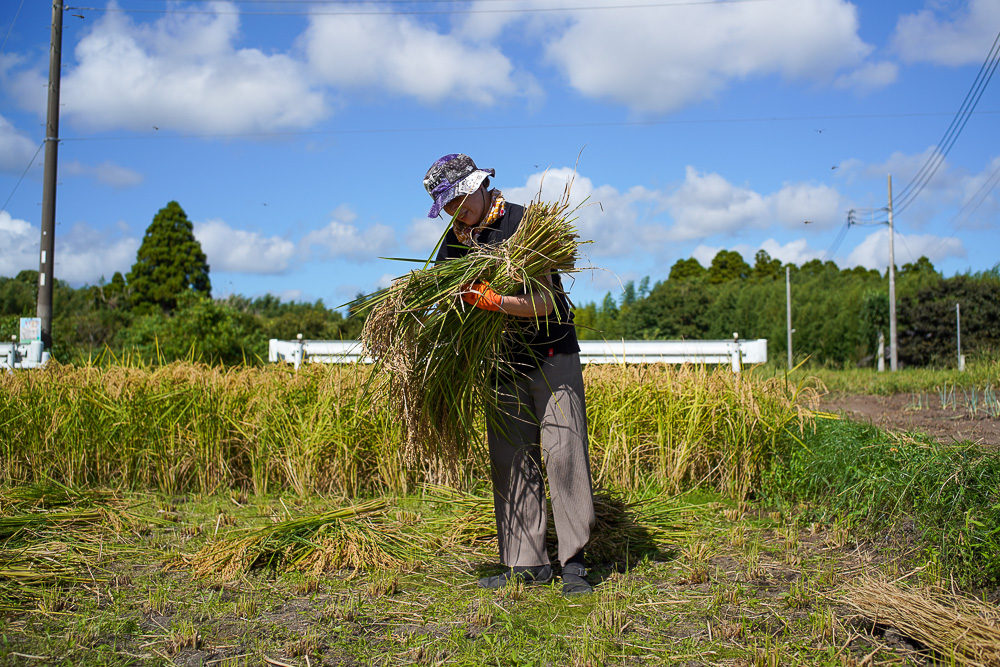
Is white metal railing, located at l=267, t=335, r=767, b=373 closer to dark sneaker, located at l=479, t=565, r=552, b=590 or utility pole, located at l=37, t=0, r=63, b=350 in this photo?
dark sneaker, located at l=479, t=565, r=552, b=590

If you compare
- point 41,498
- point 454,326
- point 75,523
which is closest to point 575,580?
point 454,326

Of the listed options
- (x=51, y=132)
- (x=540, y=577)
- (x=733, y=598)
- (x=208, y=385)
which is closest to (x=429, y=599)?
(x=540, y=577)

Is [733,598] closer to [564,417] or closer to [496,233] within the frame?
[564,417]

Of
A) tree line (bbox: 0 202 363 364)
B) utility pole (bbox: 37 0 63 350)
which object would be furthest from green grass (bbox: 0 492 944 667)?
tree line (bbox: 0 202 363 364)

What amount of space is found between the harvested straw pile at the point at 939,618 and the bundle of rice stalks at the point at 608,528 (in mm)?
1070

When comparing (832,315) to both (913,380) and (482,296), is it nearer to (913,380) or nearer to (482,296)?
(913,380)

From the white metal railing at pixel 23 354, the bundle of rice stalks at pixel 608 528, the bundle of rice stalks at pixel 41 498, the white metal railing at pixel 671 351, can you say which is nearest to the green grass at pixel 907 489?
the bundle of rice stalks at pixel 608 528

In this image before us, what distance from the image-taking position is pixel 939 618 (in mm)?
1911

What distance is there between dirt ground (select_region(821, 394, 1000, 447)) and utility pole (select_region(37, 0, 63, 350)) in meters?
10.2

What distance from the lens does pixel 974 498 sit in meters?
2.60

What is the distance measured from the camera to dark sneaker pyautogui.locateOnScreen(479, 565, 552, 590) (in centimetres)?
271

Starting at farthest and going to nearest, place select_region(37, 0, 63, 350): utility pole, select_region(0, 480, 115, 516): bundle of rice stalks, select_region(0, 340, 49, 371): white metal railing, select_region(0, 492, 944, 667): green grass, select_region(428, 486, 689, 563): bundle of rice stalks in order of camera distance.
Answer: select_region(37, 0, 63, 350): utility pole, select_region(0, 340, 49, 371): white metal railing, select_region(0, 480, 115, 516): bundle of rice stalks, select_region(428, 486, 689, 563): bundle of rice stalks, select_region(0, 492, 944, 667): green grass

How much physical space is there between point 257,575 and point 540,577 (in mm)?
1205

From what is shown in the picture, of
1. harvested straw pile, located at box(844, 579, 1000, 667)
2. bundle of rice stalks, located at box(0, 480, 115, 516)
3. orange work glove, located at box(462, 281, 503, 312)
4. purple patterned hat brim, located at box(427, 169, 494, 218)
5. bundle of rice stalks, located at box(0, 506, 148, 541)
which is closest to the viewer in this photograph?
harvested straw pile, located at box(844, 579, 1000, 667)
